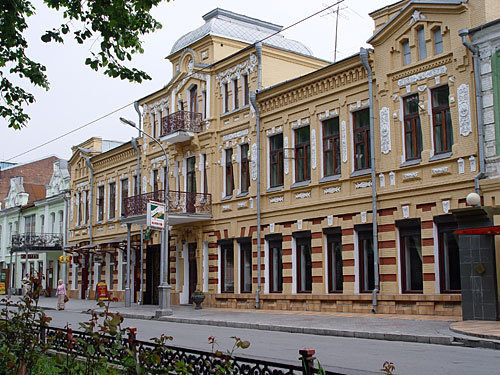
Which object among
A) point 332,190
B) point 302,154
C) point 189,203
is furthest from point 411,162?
point 189,203

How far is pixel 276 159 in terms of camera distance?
2609cm

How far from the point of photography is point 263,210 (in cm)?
2614

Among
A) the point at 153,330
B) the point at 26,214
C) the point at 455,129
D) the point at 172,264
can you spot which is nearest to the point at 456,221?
the point at 455,129

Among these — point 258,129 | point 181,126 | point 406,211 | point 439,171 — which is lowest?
point 406,211

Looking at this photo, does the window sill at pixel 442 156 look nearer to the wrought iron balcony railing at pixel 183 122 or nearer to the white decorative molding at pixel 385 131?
the white decorative molding at pixel 385 131

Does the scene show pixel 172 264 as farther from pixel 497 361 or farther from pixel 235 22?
pixel 497 361

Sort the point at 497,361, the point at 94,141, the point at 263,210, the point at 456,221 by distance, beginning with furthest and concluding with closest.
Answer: the point at 94,141 < the point at 263,210 < the point at 456,221 < the point at 497,361

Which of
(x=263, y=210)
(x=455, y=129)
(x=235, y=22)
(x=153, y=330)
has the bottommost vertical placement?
(x=153, y=330)

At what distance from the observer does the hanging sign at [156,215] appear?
2478 cm

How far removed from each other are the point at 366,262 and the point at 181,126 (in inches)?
474

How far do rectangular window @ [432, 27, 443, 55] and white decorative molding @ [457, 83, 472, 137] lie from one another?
5.39 feet

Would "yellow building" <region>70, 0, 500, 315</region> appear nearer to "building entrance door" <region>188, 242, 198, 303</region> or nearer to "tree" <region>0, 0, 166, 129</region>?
"building entrance door" <region>188, 242, 198, 303</region>

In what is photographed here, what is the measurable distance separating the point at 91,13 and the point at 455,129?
11.9m

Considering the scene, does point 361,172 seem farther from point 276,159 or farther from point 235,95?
point 235,95
